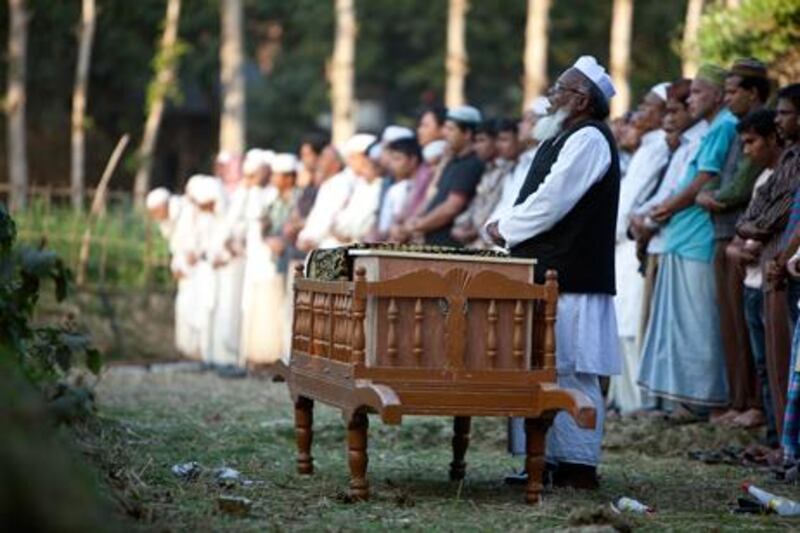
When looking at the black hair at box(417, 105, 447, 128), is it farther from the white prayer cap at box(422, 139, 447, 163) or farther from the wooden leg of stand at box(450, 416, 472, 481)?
the wooden leg of stand at box(450, 416, 472, 481)

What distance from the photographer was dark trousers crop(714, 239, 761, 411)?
11.4 m

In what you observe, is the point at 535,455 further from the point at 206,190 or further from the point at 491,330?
the point at 206,190

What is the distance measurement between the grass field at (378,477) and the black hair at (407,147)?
266cm

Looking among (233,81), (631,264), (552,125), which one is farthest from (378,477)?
(233,81)

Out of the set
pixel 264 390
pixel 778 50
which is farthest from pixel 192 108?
pixel 778 50

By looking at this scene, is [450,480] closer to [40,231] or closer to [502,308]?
[502,308]

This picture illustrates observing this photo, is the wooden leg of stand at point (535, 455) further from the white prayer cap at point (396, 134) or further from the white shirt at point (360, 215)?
the white shirt at point (360, 215)

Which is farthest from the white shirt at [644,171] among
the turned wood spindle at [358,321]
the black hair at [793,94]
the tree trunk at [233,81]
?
the tree trunk at [233,81]

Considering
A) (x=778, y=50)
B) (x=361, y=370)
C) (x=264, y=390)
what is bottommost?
(x=264, y=390)

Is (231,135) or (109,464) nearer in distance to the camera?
(109,464)

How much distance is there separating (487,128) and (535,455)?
646 cm

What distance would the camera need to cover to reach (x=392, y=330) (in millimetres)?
8016

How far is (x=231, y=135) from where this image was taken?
31.0m

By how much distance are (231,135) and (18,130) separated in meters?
3.57
